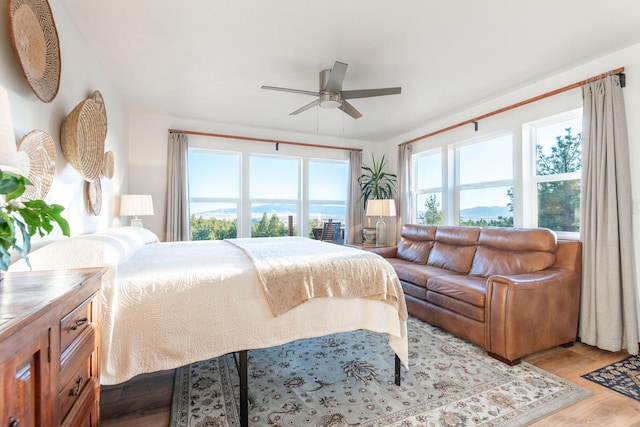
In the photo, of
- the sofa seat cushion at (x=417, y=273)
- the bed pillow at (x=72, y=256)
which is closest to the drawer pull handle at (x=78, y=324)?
the bed pillow at (x=72, y=256)

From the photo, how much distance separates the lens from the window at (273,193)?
503 cm

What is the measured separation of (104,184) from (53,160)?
140cm

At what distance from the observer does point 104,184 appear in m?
3.12

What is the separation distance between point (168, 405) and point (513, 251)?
319 cm

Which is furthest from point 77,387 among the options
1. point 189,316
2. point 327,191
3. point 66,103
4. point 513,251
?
point 327,191

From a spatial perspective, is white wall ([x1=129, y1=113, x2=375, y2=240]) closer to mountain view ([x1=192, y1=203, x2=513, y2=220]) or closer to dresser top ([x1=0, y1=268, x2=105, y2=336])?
mountain view ([x1=192, y1=203, x2=513, y2=220])

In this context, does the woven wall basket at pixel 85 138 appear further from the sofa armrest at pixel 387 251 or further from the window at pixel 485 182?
the window at pixel 485 182

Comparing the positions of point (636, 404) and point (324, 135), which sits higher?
point (324, 135)

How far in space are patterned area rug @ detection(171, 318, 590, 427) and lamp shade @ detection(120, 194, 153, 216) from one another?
6.93ft

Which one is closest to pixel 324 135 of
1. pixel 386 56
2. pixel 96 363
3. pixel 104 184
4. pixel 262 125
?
pixel 262 125

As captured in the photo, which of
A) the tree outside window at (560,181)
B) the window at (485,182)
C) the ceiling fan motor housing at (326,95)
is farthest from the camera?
the window at (485,182)

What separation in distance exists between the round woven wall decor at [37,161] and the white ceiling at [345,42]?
1072 mm

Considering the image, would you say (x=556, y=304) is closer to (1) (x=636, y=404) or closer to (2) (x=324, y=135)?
(1) (x=636, y=404)

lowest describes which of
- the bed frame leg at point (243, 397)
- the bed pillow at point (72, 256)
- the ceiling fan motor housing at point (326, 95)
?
the bed frame leg at point (243, 397)
